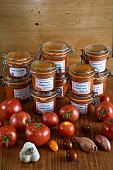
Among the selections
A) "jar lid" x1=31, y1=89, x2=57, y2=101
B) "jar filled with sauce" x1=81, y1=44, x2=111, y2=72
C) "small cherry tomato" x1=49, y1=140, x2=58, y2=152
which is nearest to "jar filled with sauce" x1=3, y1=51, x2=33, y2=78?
"jar lid" x1=31, y1=89, x2=57, y2=101

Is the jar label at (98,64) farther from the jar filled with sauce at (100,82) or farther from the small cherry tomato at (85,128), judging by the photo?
the small cherry tomato at (85,128)

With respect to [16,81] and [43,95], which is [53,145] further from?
[16,81]

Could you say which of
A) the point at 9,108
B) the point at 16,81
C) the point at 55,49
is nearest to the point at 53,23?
the point at 55,49

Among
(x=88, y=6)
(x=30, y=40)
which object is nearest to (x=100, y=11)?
(x=88, y=6)

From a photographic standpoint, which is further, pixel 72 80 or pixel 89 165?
pixel 72 80

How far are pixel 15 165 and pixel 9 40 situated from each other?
2.04 ft

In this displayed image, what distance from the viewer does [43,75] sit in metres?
1.04

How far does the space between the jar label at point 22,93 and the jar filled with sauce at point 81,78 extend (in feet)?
0.63

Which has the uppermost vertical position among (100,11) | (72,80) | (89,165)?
(100,11)

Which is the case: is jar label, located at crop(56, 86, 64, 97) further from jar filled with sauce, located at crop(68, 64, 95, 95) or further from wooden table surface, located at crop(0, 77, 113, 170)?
wooden table surface, located at crop(0, 77, 113, 170)

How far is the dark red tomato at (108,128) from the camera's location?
95 centimetres

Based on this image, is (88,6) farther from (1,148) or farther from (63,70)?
(1,148)

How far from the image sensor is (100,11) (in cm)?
128

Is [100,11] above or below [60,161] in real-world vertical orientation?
above
